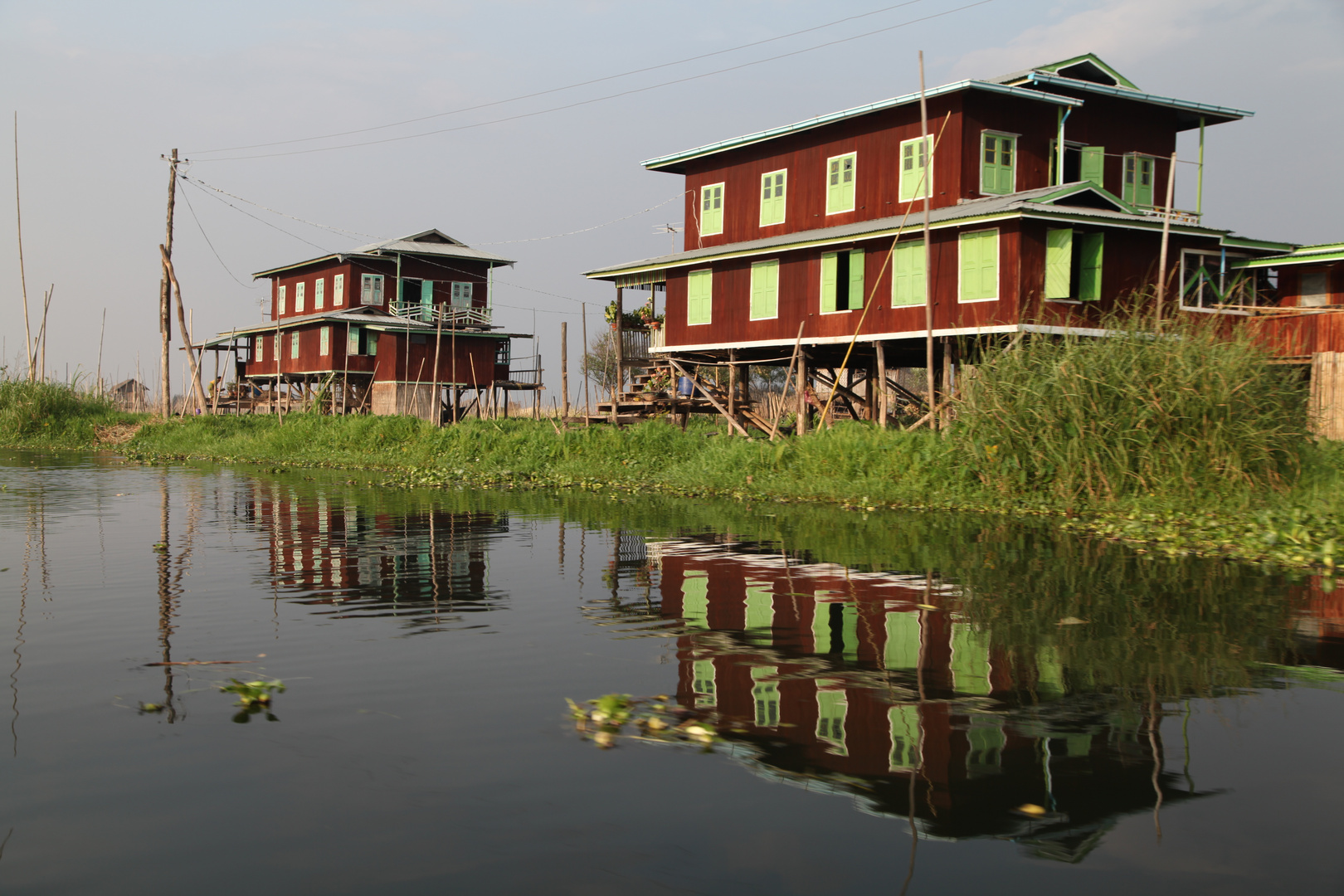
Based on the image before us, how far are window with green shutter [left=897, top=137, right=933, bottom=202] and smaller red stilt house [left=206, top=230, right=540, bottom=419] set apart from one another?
26.1 m

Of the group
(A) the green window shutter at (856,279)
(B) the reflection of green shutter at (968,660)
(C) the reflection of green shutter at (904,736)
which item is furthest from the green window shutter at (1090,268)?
(C) the reflection of green shutter at (904,736)

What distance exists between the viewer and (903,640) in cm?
826

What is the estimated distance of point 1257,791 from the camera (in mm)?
5207

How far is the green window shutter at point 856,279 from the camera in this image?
2488 centimetres

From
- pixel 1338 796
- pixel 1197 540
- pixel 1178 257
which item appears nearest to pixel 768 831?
pixel 1338 796

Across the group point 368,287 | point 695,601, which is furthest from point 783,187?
point 368,287

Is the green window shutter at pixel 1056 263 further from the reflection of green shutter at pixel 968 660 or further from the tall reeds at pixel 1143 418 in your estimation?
the reflection of green shutter at pixel 968 660

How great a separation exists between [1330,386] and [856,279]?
11.0 metres

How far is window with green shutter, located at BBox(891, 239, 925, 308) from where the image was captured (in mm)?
23250

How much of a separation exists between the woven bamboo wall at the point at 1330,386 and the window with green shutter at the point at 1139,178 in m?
5.48

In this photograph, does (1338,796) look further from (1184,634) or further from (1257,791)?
(1184,634)

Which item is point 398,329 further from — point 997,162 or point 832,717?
point 832,717

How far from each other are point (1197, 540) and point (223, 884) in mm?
12528

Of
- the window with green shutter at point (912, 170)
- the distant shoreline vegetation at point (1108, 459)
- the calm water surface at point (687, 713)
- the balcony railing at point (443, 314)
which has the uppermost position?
the window with green shutter at point (912, 170)
